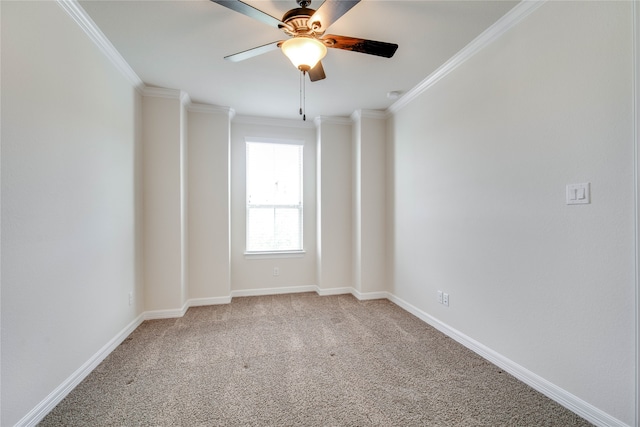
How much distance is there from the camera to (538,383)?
6.13ft

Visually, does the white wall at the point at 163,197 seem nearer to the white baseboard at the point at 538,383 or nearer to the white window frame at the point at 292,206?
the white window frame at the point at 292,206

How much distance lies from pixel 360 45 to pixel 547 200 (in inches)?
62.6

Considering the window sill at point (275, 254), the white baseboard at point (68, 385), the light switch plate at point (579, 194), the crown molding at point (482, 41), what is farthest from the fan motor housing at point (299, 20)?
the window sill at point (275, 254)

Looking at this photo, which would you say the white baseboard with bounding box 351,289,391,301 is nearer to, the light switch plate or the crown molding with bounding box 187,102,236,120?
the light switch plate

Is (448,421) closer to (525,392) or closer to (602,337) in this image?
(525,392)

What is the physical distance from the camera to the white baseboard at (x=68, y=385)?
1575mm

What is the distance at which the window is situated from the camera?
415cm

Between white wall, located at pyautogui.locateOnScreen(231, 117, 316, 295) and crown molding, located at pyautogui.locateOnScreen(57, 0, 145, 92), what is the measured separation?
4.67 ft

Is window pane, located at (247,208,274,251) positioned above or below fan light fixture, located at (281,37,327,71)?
below

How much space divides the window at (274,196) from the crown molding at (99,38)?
164cm

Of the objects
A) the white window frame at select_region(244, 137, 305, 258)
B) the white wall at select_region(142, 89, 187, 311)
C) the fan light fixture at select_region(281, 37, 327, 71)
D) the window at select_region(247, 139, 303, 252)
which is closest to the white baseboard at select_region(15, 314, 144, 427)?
the white wall at select_region(142, 89, 187, 311)

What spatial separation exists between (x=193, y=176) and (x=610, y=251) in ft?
13.0

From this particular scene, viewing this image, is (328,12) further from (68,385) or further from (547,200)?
(68,385)

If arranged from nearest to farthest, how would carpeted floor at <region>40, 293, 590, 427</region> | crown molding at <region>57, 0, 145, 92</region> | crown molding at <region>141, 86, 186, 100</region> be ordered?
carpeted floor at <region>40, 293, 590, 427</region> < crown molding at <region>57, 0, 145, 92</region> < crown molding at <region>141, 86, 186, 100</region>
